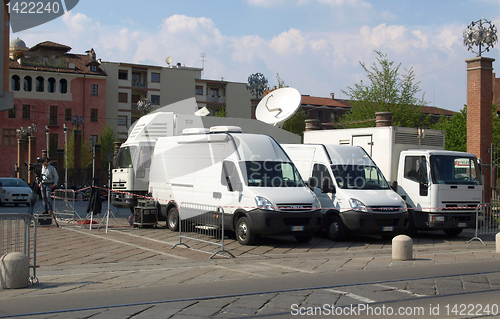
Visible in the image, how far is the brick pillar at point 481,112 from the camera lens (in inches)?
891

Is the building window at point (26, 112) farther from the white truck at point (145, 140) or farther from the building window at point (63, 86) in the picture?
the white truck at point (145, 140)

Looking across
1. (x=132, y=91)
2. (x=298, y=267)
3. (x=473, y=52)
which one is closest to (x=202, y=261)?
(x=298, y=267)

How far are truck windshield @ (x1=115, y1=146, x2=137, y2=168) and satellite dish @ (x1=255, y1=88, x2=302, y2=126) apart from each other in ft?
18.6

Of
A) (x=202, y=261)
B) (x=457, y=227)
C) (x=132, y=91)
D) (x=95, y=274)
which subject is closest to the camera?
(x=95, y=274)

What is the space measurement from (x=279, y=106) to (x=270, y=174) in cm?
979

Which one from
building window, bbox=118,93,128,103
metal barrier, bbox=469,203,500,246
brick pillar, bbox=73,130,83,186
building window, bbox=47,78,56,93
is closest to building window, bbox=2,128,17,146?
building window, bbox=47,78,56,93

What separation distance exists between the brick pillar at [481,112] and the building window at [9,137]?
62.1 m

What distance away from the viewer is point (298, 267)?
11.1 meters

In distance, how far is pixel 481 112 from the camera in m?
22.7

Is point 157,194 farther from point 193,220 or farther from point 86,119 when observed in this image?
point 86,119

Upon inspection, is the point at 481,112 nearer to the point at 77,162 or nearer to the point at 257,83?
the point at 257,83

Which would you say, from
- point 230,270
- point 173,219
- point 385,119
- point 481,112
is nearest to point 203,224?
point 173,219

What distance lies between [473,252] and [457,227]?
279 cm

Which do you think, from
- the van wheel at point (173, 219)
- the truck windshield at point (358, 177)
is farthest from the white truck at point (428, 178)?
the van wheel at point (173, 219)
